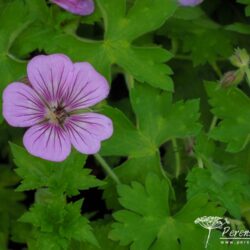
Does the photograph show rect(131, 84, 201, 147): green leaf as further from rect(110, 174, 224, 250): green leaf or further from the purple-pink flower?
the purple-pink flower

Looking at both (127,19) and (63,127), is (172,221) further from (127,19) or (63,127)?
(127,19)

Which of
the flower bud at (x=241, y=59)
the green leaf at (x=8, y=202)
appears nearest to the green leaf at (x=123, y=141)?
the flower bud at (x=241, y=59)

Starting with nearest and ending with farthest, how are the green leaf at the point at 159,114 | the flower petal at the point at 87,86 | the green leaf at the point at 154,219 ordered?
the flower petal at the point at 87,86, the green leaf at the point at 154,219, the green leaf at the point at 159,114

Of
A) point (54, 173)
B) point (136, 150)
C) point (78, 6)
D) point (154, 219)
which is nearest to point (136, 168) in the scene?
point (136, 150)

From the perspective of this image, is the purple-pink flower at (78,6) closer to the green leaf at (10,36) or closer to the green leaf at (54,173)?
the green leaf at (10,36)

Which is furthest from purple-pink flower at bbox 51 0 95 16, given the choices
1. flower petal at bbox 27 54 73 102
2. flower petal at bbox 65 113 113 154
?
flower petal at bbox 65 113 113 154

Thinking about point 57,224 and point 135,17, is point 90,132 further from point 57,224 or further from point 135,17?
point 135,17

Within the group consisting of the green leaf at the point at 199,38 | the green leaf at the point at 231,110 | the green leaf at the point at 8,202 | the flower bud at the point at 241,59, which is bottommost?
the green leaf at the point at 8,202

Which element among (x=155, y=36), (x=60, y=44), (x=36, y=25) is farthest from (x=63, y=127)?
(x=155, y=36)

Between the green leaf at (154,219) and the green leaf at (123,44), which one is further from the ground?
the green leaf at (123,44)
